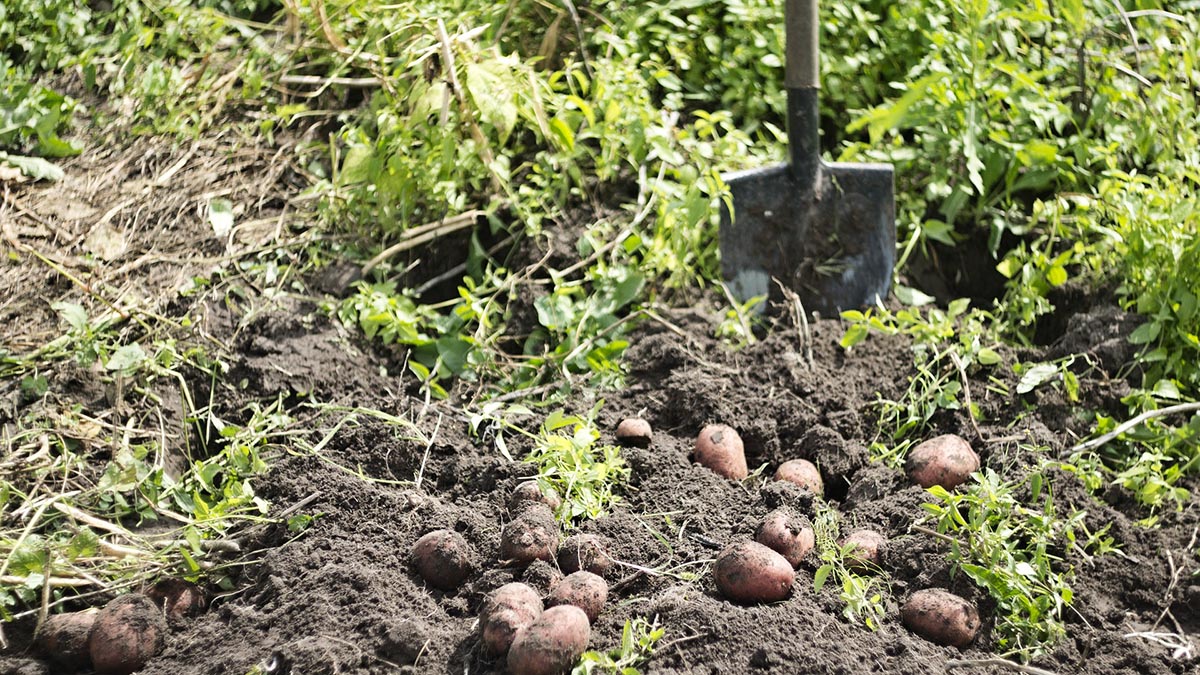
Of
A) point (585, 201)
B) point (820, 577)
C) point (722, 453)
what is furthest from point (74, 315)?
point (820, 577)

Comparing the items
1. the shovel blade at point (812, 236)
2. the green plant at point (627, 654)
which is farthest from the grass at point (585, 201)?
the green plant at point (627, 654)

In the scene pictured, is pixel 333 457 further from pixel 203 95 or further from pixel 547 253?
pixel 203 95

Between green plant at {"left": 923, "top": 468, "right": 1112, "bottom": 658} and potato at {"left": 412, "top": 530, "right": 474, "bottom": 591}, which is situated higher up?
potato at {"left": 412, "top": 530, "right": 474, "bottom": 591}

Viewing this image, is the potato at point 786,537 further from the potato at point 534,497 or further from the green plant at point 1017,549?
the potato at point 534,497

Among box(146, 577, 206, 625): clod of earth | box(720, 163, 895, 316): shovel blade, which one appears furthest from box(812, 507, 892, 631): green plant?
box(146, 577, 206, 625): clod of earth

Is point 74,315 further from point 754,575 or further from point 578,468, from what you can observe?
point 754,575

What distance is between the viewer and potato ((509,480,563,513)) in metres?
2.23

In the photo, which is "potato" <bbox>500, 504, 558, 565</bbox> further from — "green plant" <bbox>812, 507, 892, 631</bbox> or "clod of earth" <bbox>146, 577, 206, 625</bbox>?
"clod of earth" <bbox>146, 577, 206, 625</bbox>

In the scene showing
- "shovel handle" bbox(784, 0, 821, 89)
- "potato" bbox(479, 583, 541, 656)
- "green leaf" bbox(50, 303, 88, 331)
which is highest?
"shovel handle" bbox(784, 0, 821, 89)

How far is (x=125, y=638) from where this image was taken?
6.50ft

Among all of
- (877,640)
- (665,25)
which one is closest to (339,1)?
(665,25)

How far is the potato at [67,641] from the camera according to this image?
203 cm

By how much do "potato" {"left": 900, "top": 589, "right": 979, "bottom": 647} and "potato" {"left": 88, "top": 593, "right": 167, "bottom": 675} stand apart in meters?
1.38

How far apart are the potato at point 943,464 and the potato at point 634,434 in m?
0.59
